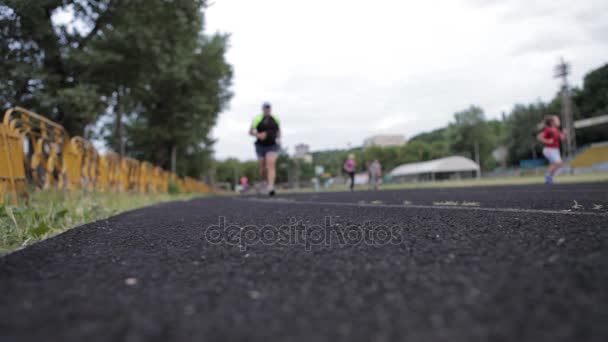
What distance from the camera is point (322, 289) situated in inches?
46.9

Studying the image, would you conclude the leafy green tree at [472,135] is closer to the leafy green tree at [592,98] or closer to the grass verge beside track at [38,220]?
the leafy green tree at [592,98]

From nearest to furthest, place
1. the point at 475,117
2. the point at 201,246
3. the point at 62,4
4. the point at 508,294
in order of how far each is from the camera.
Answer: the point at 508,294, the point at 201,246, the point at 62,4, the point at 475,117

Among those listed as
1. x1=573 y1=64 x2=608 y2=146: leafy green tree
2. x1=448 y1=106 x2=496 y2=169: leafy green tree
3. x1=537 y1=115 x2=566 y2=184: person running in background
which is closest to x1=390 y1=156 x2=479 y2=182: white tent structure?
x1=448 y1=106 x2=496 y2=169: leafy green tree

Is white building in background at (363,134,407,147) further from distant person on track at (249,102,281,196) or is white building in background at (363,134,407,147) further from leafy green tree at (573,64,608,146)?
distant person on track at (249,102,281,196)

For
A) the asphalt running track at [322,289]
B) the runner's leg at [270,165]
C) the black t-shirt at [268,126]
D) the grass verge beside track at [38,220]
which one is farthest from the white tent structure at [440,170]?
the asphalt running track at [322,289]

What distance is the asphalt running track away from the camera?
0.89m

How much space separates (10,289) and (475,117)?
77.2 m

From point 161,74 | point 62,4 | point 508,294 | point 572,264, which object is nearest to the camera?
point 508,294

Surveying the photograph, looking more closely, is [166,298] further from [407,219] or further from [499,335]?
[407,219]

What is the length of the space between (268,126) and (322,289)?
321 inches

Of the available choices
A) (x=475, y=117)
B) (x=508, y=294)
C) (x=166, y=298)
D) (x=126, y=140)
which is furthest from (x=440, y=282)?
(x=475, y=117)

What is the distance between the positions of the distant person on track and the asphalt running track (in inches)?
281

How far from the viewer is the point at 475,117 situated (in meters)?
70.8

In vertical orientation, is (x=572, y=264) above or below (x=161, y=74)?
below
